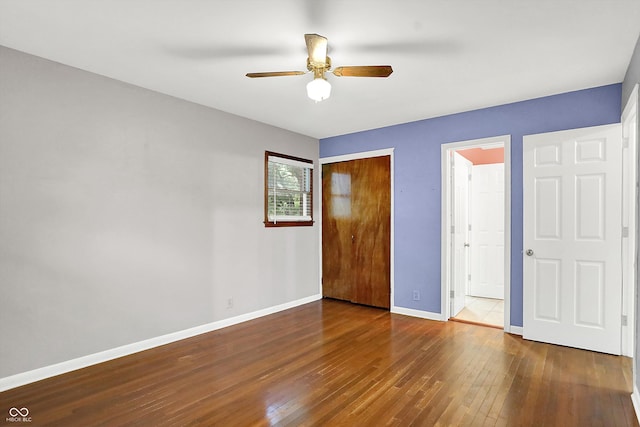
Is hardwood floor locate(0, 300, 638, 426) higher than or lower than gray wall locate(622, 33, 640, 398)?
lower

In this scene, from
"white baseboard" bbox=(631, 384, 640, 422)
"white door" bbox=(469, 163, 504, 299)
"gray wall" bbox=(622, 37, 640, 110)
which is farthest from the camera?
"white door" bbox=(469, 163, 504, 299)

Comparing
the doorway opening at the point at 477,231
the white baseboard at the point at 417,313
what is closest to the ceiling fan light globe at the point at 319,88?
the doorway opening at the point at 477,231

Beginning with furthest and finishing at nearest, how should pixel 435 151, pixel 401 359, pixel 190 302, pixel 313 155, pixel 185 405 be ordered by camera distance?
A: pixel 313 155, pixel 435 151, pixel 190 302, pixel 401 359, pixel 185 405

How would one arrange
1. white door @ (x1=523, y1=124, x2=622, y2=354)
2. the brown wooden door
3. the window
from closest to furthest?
white door @ (x1=523, y1=124, x2=622, y2=354), the window, the brown wooden door

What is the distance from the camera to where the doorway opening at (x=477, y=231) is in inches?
161

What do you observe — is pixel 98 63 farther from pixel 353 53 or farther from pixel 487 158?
pixel 487 158

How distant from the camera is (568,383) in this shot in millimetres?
2641

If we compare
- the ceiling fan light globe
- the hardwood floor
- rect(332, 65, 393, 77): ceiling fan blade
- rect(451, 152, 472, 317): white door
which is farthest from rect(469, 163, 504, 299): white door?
the ceiling fan light globe

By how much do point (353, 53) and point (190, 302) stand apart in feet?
9.97

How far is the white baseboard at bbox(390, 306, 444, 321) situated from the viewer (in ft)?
14.1

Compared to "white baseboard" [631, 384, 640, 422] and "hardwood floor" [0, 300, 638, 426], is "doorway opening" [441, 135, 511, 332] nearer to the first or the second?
"hardwood floor" [0, 300, 638, 426]

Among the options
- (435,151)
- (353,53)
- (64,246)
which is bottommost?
(64,246)

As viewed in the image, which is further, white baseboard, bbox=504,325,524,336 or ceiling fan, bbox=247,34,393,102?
white baseboard, bbox=504,325,524,336

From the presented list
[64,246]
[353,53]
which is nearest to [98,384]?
[64,246]
